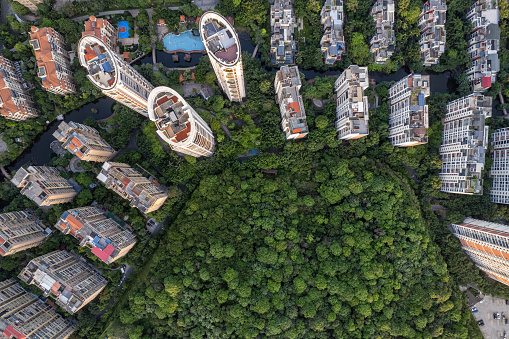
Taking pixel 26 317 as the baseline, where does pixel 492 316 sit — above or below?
below

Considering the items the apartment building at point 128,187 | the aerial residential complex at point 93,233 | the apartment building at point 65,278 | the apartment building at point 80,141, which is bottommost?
the apartment building at point 65,278

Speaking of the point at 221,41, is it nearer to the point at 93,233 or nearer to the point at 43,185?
the point at 93,233

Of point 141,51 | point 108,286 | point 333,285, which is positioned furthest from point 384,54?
point 108,286

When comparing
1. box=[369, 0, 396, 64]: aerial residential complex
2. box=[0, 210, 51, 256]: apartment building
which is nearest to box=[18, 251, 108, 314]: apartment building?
box=[0, 210, 51, 256]: apartment building

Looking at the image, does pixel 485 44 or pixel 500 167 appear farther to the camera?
pixel 485 44

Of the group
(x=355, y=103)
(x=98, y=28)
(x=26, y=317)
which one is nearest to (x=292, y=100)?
(x=355, y=103)

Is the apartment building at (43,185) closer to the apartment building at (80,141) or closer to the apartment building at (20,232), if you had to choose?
the apartment building at (20,232)

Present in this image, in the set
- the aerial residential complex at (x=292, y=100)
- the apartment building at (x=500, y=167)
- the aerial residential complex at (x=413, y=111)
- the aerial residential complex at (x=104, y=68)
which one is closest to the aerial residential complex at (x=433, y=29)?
the aerial residential complex at (x=413, y=111)
